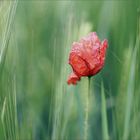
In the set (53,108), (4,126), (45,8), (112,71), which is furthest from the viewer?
(45,8)

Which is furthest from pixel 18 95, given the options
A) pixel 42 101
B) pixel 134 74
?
pixel 134 74

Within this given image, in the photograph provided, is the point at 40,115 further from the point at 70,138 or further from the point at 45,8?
the point at 45,8

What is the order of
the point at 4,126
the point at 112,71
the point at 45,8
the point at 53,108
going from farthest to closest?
the point at 45,8
the point at 112,71
the point at 53,108
the point at 4,126

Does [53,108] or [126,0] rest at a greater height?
[126,0]

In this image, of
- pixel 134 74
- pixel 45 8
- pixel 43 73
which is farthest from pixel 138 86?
pixel 45 8

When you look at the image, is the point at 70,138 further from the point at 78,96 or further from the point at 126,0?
the point at 126,0

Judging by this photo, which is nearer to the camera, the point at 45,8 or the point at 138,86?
the point at 138,86
